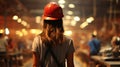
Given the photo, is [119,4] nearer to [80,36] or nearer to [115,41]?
[80,36]

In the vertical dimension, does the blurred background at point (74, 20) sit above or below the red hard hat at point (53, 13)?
below

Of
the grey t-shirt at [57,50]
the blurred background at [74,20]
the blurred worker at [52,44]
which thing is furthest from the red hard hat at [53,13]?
the blurred background at [74,20]

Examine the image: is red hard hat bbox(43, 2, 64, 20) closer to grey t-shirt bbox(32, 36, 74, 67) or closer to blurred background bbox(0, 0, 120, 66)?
grey t-shirt bbox(32, 36, 74, 67)

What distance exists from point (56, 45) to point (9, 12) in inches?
589

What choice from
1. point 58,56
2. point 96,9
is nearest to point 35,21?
point 96,9

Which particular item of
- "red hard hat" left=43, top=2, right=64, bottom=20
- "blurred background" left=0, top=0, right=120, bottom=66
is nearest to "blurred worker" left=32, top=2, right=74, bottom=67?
"red hard hat" left=43, top=2, right=64, bottom=20

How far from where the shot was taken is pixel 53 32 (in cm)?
280

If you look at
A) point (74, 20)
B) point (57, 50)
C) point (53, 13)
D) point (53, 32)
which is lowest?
point (74, 20)

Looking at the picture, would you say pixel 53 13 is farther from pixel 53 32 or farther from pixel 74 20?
pixel 74 20

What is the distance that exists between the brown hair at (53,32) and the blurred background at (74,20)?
48.7 ft

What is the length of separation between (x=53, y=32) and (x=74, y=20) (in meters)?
15.7

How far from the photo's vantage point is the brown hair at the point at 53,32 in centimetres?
280

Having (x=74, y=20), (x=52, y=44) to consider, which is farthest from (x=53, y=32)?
(x=74, y=20)

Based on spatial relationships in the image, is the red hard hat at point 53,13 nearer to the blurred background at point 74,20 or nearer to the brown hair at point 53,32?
the brown hair at point 53,32
